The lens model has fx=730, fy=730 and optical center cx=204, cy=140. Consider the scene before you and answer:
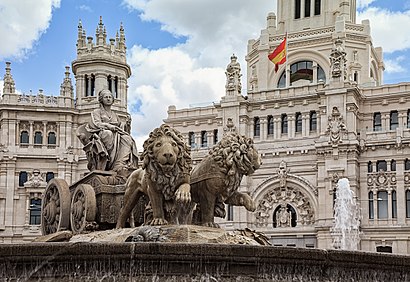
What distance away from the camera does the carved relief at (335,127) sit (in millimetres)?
56438

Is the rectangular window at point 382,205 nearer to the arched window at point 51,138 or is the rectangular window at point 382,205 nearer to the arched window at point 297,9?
the arched window at point 297,9

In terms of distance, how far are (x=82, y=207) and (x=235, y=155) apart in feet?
12.1

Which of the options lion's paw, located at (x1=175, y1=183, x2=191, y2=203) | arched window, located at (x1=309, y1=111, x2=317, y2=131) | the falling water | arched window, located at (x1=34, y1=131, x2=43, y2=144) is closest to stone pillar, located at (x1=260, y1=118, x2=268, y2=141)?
arched window, located at (x1=309, y1=111, x2=317, y2=131)

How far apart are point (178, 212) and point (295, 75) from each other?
60.1m

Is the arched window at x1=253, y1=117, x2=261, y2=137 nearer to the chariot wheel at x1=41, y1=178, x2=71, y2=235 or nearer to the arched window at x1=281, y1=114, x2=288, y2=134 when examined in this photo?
the arched window at x1=281, y1=114, x2=288, y2=134

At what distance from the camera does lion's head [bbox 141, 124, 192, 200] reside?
1250 cm

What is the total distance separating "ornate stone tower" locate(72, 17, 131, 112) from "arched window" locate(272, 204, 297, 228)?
18364 millimetres

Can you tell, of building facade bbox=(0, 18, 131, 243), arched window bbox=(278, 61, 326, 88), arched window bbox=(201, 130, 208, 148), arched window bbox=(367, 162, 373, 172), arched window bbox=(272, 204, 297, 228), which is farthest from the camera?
arched window bbox=(278, 61, 326, 88)

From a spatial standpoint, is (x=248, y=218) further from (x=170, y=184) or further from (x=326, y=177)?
(x=170, y=184)

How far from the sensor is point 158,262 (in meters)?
9.80

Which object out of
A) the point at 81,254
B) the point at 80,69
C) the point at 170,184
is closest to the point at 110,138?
the point at 170,184

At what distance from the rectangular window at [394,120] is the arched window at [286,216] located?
10.3m

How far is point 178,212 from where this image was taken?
12742mm

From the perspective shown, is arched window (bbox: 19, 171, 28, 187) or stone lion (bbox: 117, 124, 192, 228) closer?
stone lion (bbox: 117, 124, 192, 228)
